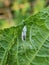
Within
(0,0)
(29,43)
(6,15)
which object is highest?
(29,43)

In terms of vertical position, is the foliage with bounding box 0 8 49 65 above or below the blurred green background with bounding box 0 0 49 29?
above

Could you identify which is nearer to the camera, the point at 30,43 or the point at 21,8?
the point at 30,43

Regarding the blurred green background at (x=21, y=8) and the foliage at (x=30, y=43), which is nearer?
the foliage at (x=30, y=43)

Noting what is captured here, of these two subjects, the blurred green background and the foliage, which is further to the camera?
the blurred green background

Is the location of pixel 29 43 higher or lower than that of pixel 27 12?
higher

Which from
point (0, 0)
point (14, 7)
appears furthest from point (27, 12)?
point (0, 0)

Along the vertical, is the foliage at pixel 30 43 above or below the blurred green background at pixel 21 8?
above

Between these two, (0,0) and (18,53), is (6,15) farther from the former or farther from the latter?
(18,53)

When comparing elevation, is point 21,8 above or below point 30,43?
below
